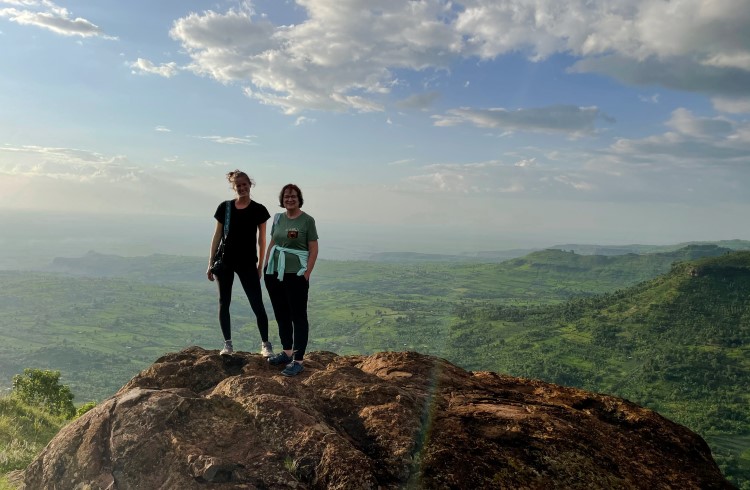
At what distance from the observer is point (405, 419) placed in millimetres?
6625

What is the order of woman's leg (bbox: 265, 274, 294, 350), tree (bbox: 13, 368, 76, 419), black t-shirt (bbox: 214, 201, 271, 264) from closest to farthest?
woman's leg (bbox: 265, 274, 294, 350) < black t-shirt (bbox: 214, 201, 271, 264) < tree (bbox: 13, 368, 76, 419)

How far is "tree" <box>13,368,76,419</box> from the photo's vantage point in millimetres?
28002

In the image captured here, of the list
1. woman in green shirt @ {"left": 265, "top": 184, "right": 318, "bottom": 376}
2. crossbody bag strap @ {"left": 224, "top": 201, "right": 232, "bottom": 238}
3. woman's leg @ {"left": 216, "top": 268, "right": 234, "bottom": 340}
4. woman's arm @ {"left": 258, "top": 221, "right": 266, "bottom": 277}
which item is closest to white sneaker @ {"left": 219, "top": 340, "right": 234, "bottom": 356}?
woman's leg @ {"left": 216, "top": 268, "right": 234, "bottom": 340}

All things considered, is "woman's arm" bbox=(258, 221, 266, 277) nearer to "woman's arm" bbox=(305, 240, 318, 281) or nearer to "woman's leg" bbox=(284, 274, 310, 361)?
"woman's leg" bbox=(284, 274, 310, 361)

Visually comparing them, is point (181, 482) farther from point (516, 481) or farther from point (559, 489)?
point (559, 489)

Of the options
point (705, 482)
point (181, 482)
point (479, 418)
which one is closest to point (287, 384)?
point (181, 482)

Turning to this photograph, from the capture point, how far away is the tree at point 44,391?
28002 mm

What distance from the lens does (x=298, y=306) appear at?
914cm

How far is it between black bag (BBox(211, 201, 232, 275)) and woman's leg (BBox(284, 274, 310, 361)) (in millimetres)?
1664

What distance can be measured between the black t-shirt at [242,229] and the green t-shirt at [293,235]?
70 centimetres

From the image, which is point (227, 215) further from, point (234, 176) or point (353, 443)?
point (353, 443)

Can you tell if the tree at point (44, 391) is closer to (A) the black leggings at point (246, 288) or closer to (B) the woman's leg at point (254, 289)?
(A) the black leggings at point (246, 288)

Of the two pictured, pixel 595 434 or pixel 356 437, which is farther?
pixel 595 434

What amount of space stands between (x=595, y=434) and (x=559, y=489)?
1684 millimetres
